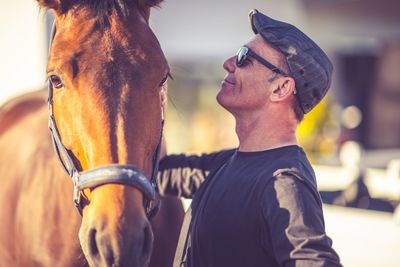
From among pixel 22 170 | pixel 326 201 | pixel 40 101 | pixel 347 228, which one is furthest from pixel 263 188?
pixel 326 201

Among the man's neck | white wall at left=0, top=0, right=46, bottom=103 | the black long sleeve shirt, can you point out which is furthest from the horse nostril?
white wall at left=0, top=0, right=46, bottom=103

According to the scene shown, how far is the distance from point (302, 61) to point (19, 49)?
480 cm

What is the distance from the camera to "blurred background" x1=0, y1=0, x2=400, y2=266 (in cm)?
640

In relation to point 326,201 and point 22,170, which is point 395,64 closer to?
point 326,201

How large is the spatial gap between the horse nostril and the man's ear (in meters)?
0.87

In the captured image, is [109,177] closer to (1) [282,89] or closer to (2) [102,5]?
(2) [102,5]

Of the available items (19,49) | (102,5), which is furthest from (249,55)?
(19,49)

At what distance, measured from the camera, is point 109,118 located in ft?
6.37

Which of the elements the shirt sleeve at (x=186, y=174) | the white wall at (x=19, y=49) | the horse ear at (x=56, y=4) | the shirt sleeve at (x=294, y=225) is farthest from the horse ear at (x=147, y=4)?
the white wall at (x=19, y=49)

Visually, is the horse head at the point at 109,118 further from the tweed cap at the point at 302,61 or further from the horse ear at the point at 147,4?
the tweed cap at the point at 302,61

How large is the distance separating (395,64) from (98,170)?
Answer: 17.5 metres

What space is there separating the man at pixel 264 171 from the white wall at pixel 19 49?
13.9 ft

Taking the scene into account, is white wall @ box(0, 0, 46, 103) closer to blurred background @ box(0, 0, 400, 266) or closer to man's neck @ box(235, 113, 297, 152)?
blurred background @ box(0, 0, 400, 266)

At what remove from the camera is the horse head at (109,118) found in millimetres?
1839
